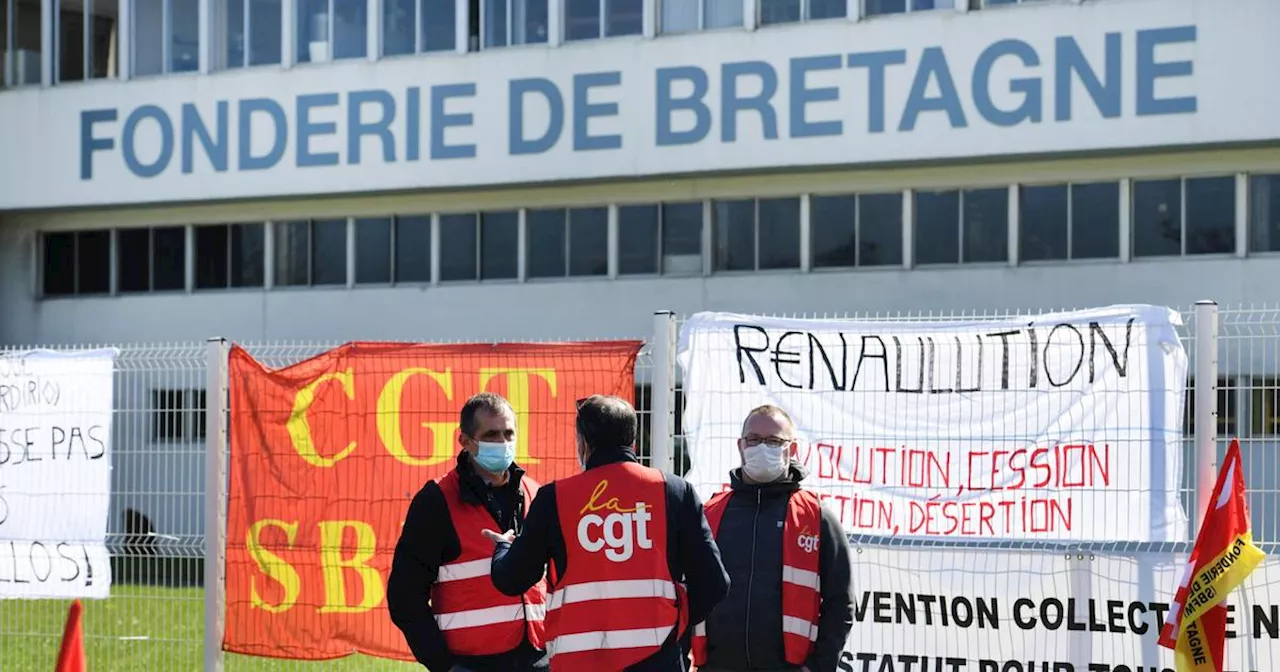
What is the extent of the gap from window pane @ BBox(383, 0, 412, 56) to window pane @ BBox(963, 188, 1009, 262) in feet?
29.5

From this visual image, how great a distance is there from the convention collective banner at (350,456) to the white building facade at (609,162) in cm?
1633

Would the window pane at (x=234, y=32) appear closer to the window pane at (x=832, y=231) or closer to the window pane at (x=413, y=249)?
the window pane at (x=413, y=249)

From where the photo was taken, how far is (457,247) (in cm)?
2842

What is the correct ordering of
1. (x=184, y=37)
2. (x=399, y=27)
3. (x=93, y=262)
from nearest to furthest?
(x=399, y=27) < (x=184, y=37) < (x=93, y=262)

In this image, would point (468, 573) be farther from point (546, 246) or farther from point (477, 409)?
point (546, 246)

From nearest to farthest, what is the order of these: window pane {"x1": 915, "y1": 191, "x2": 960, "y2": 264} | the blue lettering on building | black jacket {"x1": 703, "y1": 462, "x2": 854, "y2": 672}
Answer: black jacket {"x1": 703, "y1": 462, "x2": 854, "y2": 672} → the blue lettering on building → window pane {"x1": 915, "y1": 191, "x2": 960, "y2": 264}

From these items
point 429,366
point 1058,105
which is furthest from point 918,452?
point 1058,105

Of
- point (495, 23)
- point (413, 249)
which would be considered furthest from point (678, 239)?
point (413, 249)

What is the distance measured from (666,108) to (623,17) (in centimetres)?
169

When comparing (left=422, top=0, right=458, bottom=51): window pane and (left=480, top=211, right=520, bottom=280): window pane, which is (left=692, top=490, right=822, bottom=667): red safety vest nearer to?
(left=480, top=211, right=520, bottom=280): window pane

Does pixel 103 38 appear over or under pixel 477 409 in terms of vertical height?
over

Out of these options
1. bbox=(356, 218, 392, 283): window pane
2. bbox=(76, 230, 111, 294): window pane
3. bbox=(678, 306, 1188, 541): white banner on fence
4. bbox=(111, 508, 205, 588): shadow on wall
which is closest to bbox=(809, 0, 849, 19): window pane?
bbox=(356, 218, 392, 283): window pane

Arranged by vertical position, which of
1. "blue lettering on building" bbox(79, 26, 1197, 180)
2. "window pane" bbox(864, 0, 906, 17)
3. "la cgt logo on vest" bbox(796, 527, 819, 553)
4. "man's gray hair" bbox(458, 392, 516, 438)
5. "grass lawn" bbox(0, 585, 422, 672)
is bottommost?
"grass lawn" bbox(0, 585, 422, 672)

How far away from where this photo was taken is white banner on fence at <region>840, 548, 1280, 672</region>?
7.86 meters
